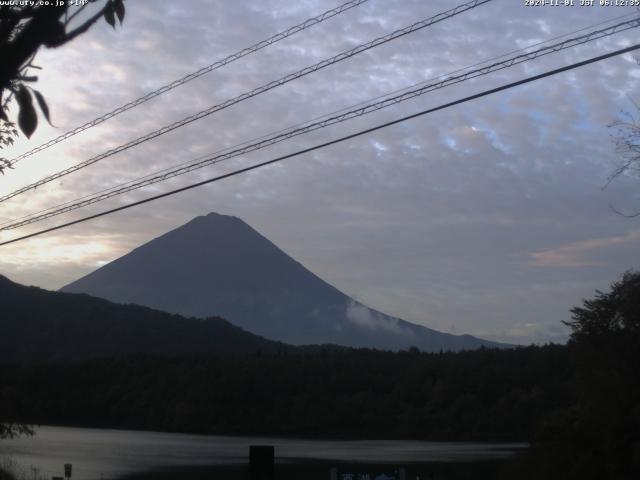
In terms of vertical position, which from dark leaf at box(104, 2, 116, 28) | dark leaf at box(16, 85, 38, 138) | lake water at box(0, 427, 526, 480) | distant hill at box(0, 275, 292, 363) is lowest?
lake water at box(0, 427, 526, 480)

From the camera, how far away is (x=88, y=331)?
115750 mm

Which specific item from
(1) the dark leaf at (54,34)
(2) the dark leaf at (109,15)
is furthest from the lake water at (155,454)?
(1) the dark leaf at (54,34)

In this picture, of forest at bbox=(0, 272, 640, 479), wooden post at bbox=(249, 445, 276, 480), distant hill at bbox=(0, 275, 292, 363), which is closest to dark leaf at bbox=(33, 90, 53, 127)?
wooden post at bbox=(249, 445, 276, 480)

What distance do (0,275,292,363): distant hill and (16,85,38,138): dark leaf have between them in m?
99.9

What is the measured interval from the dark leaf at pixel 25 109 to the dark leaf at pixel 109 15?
73 cm

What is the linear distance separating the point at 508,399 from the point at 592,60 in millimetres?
68590

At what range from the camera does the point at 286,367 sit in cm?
9431

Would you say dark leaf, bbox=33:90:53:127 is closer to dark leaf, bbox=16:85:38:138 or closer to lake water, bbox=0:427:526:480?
dark leaf, bbox=16:85:38:138

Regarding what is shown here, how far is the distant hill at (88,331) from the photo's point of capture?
345 ft

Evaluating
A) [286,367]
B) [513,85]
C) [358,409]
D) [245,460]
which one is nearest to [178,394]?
[286,367]

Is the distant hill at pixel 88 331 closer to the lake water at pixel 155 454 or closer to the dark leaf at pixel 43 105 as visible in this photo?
the lake water at pixel 155 454

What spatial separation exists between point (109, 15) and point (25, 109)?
85 cm

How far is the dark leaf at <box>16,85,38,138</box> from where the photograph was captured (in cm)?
368

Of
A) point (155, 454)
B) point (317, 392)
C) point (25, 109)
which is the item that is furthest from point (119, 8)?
point (317, 392)
